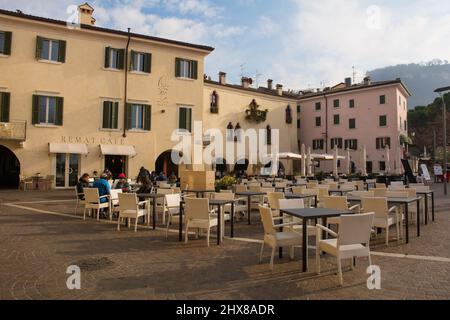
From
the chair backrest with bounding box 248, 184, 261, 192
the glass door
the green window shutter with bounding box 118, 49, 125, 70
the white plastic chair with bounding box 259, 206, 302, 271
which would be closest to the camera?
the white plastic chair with bounding box 259, 206, 302, 271

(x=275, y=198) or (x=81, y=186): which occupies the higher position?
(x=81, y=186)

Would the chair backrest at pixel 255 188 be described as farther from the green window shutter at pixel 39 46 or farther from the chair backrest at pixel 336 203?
the green window shutter at pixel 39 46

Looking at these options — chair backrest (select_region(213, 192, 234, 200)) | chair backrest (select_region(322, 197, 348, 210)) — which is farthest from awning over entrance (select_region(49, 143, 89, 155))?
chair backrest (select_region(322, 197, 348, 210))

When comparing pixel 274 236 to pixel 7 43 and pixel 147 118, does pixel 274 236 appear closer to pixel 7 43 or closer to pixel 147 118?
pixel 147 118

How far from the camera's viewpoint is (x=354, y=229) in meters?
4.70

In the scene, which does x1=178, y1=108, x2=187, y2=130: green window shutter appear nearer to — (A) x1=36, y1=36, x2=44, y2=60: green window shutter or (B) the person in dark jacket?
(A) x1=36, y1=36, x2=44, y2=60: green window shutter

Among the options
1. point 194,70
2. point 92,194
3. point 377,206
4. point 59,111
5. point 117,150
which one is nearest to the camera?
point 377,206

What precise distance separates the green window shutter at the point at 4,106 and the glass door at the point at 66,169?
10.7ft

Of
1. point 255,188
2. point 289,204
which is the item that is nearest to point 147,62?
point 255,188

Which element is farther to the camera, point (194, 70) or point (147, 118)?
point (194, 70)

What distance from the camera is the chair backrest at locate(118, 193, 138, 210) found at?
332 inches

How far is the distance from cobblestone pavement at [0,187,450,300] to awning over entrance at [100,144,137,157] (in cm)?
1323

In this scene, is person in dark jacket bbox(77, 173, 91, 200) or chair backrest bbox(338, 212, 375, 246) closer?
chair backrest bbox(338, 212, 375, 246)

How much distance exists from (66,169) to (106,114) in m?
4.05
